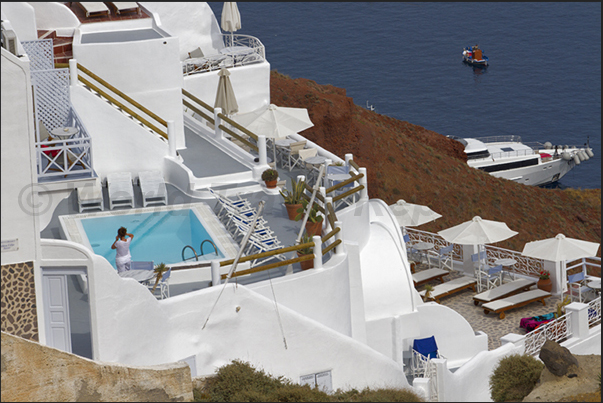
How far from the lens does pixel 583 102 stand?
72938 millimetres

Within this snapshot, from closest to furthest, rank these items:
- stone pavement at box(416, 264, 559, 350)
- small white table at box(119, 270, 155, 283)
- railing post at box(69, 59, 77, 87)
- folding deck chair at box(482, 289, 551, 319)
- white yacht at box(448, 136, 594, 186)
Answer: small white table at box(119, 270, 155, 283) → railing post at box(69, 59, 77, 87) → stone pavement at box(416, 264, 559, 350) → folding deck chair at box(482, 289, 551, 319) → white yacht at box(448, 136, 594, 186)

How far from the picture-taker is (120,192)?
863 inches

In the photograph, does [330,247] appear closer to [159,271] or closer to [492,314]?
[159,271]

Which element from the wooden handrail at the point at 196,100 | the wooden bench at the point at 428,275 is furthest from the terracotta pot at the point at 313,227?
the wooden handrail at the point at 196,100

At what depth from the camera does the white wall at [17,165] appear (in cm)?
1421

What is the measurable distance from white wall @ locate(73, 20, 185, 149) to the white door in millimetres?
11237

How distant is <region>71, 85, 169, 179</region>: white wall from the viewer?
2350 cm

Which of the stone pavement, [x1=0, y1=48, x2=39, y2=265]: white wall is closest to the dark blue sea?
the stone pavement

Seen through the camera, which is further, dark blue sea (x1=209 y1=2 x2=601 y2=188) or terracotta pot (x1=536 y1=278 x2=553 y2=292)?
dark blue sea (x1=209 y1=2 x2=601 y2=188)

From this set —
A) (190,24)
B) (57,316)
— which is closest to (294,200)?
(57,316)

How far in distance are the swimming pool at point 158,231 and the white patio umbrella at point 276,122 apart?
3639 millimetres

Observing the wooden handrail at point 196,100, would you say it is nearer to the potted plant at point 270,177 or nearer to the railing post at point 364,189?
the potted plant at point 270,177

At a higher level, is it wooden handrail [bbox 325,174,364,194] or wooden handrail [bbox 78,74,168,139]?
wooden handrail [bbox 78,74,168,139]

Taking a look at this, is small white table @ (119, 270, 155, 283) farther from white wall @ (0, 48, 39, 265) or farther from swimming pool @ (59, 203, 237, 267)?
white wall @ (0, 48, 39, 265)
